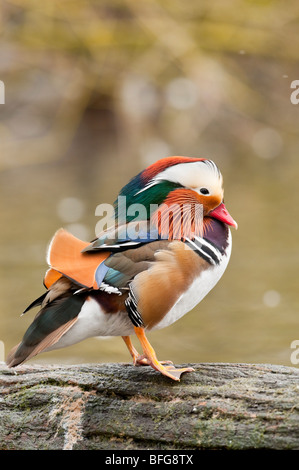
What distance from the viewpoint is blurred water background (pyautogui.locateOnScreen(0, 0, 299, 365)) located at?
5793mm

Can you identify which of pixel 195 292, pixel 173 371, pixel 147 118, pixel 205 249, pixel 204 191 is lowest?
pixel 173 371

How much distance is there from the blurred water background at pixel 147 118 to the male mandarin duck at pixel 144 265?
2619 mm

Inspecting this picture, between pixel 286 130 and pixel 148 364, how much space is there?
7.44 meters

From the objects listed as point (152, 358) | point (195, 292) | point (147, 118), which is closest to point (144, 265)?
point (195, 292)

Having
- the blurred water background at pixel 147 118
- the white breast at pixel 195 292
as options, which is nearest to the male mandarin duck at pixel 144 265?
the white breast at pixel 195 292

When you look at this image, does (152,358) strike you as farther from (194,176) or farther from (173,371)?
(194,176)

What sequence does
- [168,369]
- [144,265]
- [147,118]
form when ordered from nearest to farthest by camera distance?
[144,265], [168,369], [147,118]

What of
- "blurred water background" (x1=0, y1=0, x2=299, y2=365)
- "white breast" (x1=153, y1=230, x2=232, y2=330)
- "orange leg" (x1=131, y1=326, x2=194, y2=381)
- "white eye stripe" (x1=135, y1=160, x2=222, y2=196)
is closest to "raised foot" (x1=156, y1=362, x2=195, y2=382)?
"orange leg" (x1=131, y1=326, x2=194, y2=381)

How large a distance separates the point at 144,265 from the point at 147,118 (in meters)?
7.07

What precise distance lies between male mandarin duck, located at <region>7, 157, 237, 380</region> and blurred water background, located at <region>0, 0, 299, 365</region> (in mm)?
2619

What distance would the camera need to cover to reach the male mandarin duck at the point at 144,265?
2172 mm

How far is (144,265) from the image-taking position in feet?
7.27

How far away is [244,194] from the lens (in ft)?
24.2

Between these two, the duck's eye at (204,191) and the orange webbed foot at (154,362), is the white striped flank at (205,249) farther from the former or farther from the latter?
the orange webbed foot at (154,362)
